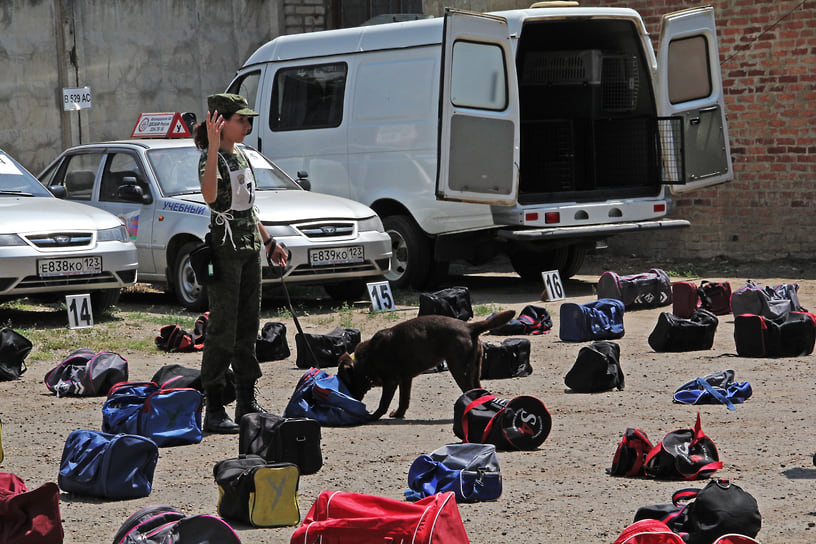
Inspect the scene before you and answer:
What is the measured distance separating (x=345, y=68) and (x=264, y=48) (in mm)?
1379

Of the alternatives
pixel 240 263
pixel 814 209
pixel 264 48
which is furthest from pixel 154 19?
pixel 240 263

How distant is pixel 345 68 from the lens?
13516 mm

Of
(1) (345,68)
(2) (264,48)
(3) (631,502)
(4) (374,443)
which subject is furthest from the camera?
(2) (264,48)

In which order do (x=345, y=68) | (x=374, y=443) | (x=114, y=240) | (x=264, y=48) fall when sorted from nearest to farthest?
(x=374, y=443)
(x=114, y=240)
(x=345, y=68)
(x=264, y=48)

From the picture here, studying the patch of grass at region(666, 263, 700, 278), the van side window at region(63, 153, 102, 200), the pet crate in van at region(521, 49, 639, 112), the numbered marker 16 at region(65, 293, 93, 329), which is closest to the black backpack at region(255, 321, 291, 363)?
the numbered marker 16 at region(65, 293, 93, 329)

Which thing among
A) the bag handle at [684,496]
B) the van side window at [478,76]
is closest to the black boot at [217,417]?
the bag handle at [684,496]

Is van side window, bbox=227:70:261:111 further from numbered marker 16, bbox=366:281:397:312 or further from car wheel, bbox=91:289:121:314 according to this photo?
numbered marker 16, bbox=366:281:397:312

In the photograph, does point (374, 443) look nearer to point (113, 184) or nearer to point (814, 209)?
point (113, 184)

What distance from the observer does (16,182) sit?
12.1 meters

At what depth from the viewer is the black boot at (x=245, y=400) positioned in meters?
7.29

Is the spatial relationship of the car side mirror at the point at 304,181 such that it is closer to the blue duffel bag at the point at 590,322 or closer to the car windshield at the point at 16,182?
the car windshield at the point at 16,182

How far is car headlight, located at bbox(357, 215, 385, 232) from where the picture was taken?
40.0 ft

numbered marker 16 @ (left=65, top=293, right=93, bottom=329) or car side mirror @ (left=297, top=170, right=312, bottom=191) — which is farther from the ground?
car side mirror @ (left=297, top=170, right=312, bottom=191)

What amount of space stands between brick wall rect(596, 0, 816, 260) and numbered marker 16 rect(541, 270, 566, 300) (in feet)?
12.2
